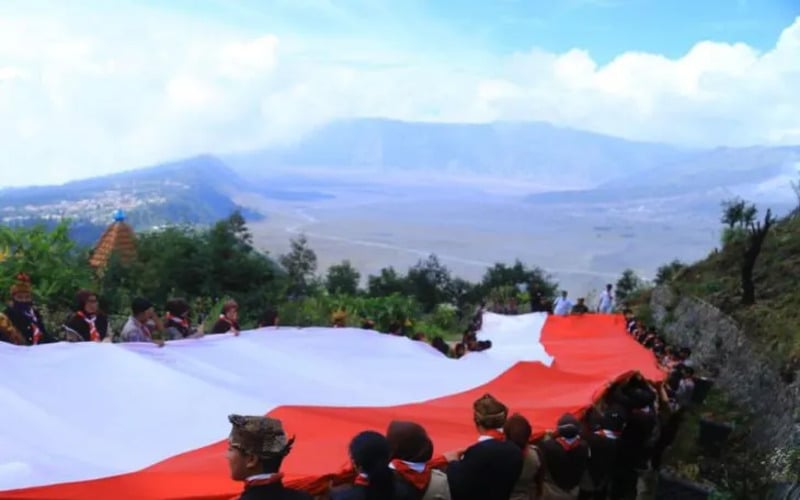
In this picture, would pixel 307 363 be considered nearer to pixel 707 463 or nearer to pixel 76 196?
pixel 707 463

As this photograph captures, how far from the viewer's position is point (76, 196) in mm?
118438

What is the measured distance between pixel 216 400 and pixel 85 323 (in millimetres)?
1797

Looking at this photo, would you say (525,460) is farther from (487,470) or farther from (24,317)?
(24,317)

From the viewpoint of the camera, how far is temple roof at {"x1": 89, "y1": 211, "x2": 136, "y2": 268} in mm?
21316

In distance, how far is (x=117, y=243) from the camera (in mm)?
22359

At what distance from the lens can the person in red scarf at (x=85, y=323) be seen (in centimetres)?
620

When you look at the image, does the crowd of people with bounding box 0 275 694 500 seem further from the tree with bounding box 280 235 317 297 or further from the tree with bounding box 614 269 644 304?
the tree with bounding box 280 235 317 297

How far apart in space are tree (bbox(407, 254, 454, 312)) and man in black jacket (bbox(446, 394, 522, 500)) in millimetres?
25192

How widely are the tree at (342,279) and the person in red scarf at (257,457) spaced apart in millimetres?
27775

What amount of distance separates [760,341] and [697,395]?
0.99 metres

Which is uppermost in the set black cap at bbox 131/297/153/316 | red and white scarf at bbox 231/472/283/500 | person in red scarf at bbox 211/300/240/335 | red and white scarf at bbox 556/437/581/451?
black cap at bbox 131/297/153/316

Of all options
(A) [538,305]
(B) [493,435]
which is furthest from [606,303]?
(B) [493,435]

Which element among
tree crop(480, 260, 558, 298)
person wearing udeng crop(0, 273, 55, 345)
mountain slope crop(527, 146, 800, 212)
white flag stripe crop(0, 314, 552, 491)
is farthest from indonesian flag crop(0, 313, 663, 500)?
mountain slope crop(527, 146, 800, 212)

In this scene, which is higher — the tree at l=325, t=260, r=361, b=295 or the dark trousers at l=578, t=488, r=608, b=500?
the dark trousers at l=578, t=488, r=608, b=500
